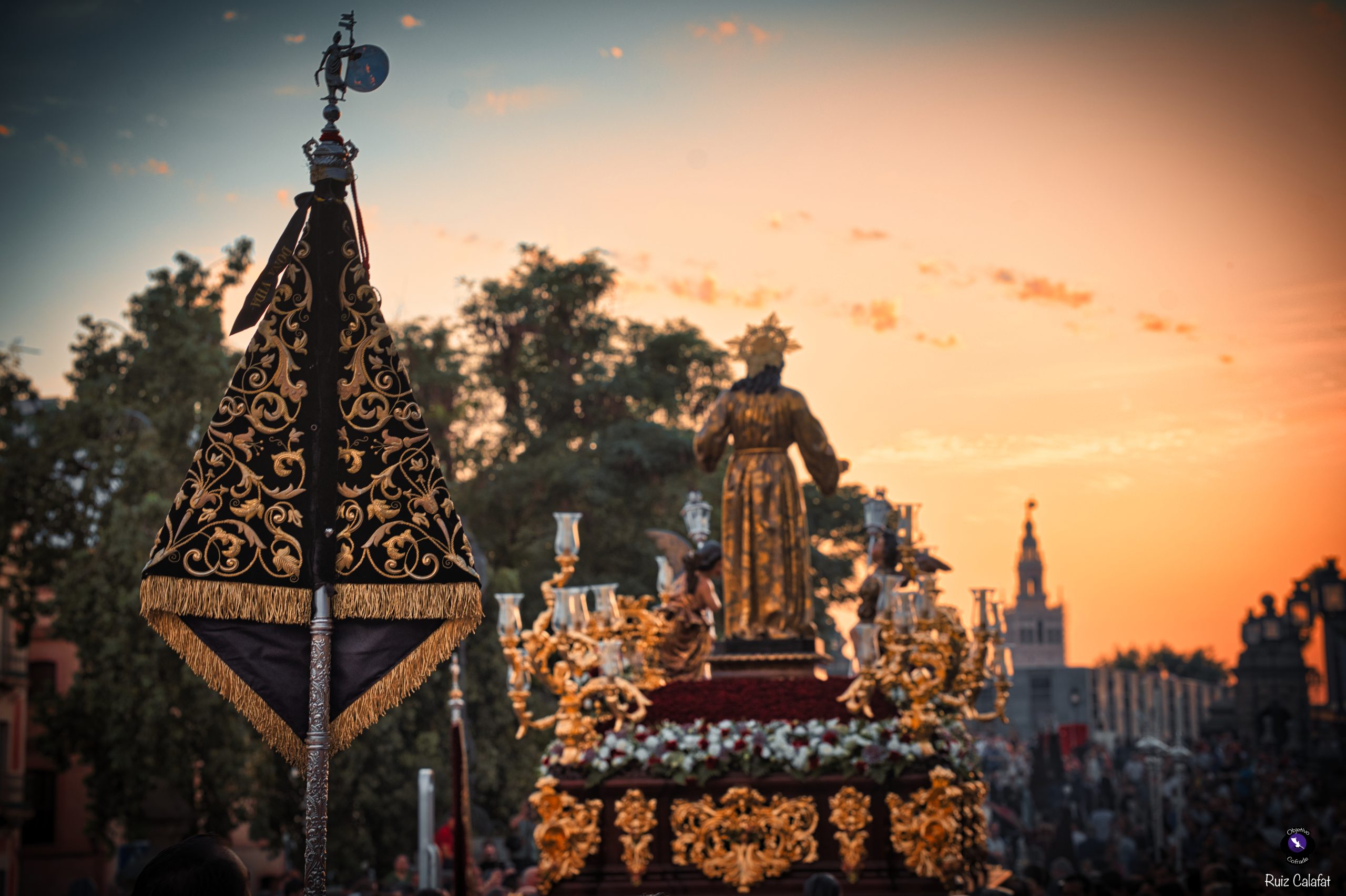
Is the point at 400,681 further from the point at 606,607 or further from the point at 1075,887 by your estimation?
the point at 1075,887

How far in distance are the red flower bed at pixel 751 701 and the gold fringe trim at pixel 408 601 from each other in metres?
5.34

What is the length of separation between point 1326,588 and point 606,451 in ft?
82.7

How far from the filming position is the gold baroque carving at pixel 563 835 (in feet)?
34.9

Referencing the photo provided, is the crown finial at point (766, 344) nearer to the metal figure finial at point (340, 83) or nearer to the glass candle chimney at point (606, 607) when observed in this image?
the glass candle chimney at point (606, 607)

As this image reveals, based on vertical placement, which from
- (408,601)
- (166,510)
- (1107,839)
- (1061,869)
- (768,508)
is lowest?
(1107,839)

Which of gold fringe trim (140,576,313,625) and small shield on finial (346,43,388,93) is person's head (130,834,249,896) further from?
small shield on finial (346,43,388,93)

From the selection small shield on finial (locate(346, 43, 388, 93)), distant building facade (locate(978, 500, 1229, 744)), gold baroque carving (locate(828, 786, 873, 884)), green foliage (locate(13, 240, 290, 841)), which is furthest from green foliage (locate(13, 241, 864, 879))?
distant building facade (locate(978, 500, 1229, 744))

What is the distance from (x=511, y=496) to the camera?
29.2 metres

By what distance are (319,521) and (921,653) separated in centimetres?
606

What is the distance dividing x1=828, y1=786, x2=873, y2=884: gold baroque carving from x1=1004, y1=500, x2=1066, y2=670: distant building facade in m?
98.2

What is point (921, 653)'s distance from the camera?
35.2ft

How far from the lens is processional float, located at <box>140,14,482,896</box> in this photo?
19.1ft

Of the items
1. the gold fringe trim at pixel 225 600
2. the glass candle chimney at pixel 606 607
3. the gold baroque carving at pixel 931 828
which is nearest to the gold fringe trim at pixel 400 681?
the gold fringe trim at pixel 225 600

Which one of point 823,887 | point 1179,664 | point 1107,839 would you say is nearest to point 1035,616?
point 1179,664
